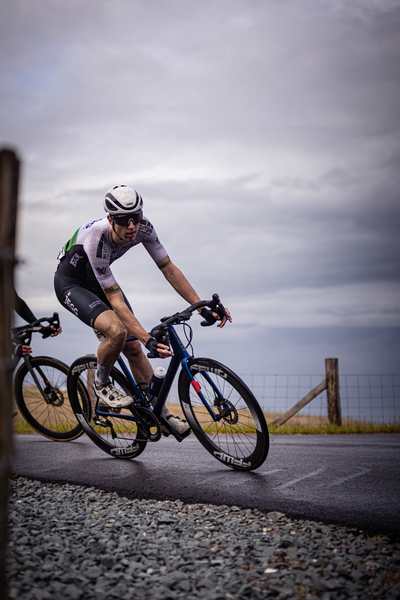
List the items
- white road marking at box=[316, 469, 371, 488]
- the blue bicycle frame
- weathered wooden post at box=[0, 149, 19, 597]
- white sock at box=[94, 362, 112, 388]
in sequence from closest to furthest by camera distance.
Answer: weathered wooden post at box=[0, 149, 19, 597], white road marking at box=[316, 469, 371, 488], the blue bicycle frame, white sock at box=[94, 362, 112, 388]

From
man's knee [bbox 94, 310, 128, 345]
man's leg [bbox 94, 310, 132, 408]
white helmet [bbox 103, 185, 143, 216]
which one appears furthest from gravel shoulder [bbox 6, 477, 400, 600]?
white helmet [bbox 103, 185, 143, 216]

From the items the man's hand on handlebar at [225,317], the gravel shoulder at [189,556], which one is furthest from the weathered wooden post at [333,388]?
the gravel shoulder at [189,556]

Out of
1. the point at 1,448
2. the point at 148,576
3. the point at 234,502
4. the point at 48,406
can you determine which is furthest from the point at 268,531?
the point at 48,406


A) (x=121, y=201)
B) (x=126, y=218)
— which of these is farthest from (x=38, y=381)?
(x=121, y=201)

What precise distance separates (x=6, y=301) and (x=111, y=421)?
4.15m

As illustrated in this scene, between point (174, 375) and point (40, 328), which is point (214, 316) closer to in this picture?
point (174, 375)

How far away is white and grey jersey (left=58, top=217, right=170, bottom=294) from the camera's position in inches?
201

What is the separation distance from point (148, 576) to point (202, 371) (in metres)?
2.18

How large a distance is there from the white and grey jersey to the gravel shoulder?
240 centimetres

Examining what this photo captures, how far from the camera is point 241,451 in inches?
200

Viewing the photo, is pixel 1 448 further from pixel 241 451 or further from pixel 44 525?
pixel 241 451

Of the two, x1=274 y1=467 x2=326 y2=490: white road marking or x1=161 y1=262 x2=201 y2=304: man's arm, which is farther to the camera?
x1=161 y1=262 x2=201 y2=304: man's arm

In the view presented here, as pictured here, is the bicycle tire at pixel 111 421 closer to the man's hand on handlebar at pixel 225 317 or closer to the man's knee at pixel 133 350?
the man's knee at pixel 133 350

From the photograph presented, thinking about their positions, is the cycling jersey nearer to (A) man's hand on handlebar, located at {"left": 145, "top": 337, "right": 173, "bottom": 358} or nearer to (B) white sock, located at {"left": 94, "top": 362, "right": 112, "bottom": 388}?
(B) white sock, located at {"left": 94, "top": 362, "right": 112, "bottom": 388}
